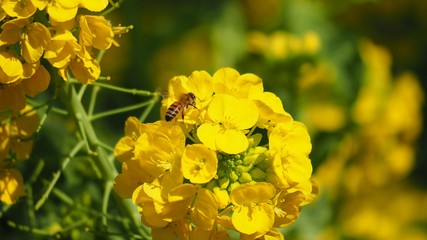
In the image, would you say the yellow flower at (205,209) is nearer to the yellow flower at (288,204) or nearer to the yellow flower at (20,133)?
the yellow flower at (288,204)

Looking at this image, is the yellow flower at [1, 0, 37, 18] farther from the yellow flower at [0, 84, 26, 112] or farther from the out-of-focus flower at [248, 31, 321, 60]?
the out-of-focus flower at [248, 31, 321, 60]

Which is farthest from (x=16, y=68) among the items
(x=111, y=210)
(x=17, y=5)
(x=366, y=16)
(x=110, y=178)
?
(x=366, y=16)

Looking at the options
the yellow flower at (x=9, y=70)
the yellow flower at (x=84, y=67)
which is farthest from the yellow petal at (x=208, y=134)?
the yellow flower at (x=9, y=70)

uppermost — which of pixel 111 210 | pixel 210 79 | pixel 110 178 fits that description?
pixel 210 79

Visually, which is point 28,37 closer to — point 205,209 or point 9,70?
point 9,70

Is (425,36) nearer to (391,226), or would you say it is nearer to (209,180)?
(391,226)
